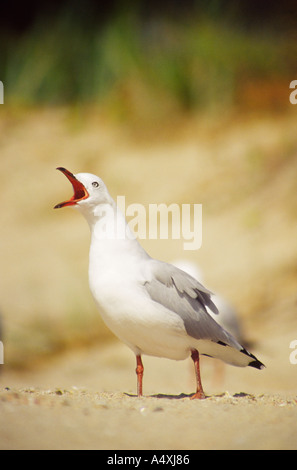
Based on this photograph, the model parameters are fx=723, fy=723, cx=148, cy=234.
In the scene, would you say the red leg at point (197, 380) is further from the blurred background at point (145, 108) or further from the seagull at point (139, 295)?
the blurred background at point (145, 108)

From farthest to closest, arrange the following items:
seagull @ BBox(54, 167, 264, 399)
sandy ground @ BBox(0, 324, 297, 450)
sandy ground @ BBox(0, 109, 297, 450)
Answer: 1. seagull @ BBox(54, 167, 264, 399)
2. sandy ground @ BBox(0, 109, 297, 450)
3. sandy ground @ BBox(0, 324, 297, 450)

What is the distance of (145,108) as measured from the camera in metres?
9.36

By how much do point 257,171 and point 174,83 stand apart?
1722mm

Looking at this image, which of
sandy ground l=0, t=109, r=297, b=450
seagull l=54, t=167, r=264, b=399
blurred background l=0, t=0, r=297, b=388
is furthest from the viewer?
blurred background l=0, t=0, r=297, b=388

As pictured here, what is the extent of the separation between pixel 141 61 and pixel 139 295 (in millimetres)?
6745

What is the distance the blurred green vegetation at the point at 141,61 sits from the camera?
9.02 meters

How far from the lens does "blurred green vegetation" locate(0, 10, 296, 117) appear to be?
9.02 metres

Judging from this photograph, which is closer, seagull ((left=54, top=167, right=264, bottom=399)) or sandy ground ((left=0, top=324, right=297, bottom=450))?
sandy ground ((left=0, top=324, right=297, bottom=450))

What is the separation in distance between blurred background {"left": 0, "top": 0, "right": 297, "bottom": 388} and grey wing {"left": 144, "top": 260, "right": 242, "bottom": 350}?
4630mm

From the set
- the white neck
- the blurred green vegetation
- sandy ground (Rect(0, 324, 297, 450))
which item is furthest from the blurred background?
sandy ground (Rect(0, 324, 297, 450))

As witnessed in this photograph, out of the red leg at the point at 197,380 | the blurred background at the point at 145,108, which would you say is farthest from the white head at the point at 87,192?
the blurred background at the point at 145,108

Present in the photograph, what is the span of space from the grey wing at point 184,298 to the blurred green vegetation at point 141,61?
21.1 feet

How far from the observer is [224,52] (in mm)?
9023

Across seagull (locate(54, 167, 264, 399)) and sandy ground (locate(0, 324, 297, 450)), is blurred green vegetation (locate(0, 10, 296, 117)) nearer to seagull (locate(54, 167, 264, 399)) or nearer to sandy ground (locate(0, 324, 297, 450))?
seagull (locate(54, 167, 264, 399))
